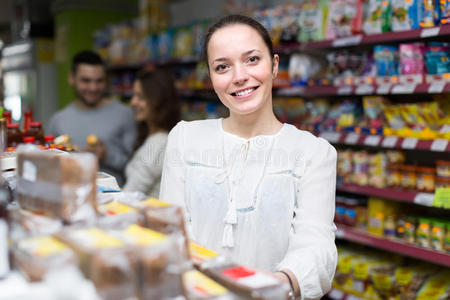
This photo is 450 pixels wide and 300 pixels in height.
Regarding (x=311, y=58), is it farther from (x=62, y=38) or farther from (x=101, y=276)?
(x=62, y=38)

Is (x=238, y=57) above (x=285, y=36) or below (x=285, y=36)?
below

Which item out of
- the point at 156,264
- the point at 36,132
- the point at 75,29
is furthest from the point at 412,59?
the point at 75,29

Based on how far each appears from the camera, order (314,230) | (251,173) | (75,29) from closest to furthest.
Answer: (314,230) < (251,173) < (75,29)

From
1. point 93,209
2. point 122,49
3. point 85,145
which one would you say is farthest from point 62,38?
point 93,209

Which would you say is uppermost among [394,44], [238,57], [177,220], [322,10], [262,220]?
[322,10]

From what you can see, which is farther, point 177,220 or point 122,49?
point 122,49

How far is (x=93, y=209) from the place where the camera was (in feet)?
3.80

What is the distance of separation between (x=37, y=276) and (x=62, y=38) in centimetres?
770

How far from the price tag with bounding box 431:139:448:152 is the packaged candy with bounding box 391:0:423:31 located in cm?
A: 75

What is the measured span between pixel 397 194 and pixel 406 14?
3.91 ft

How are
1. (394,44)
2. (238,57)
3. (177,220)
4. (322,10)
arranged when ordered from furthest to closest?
(322,10) < (394,44) < (238,57) < (177,220)

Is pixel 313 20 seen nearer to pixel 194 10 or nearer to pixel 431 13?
pixel 431 13

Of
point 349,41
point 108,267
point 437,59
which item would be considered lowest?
point 108,267

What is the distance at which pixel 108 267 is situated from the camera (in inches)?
36.4
